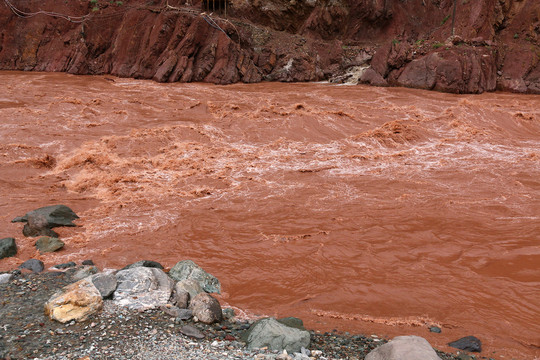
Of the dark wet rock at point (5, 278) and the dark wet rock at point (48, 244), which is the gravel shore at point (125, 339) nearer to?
the dark wet rock at point (5, 278)

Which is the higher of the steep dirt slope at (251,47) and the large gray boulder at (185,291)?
the steep dirt slope at (251,47)

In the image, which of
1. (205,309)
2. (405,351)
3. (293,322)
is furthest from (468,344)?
(205,309)

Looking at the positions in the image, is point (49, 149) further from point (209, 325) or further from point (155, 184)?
point (209, 325)

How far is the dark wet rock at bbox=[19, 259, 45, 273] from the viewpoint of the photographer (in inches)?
195

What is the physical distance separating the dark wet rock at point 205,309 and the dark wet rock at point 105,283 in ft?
2.67

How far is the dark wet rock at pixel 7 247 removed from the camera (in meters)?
5.34

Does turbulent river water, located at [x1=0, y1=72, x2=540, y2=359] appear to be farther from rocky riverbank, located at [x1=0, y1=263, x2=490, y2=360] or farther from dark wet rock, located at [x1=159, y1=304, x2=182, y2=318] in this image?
dark wet rock, located at [x1=159, y1=304, x2=182, y2=318]

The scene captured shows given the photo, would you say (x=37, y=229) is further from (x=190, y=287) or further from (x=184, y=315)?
(x=184, y=315)

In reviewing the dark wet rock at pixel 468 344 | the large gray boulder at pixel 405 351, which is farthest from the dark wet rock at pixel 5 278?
the dark wet rock at pixel 468 344

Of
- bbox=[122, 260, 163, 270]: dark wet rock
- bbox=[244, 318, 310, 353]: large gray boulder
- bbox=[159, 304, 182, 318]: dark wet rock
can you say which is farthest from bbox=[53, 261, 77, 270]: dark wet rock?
bbox=[244, 318, 310, 353]: large gray boulder

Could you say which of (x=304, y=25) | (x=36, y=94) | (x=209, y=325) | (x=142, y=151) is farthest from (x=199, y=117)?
(x=304, y=25)

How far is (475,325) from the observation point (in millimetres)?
4230

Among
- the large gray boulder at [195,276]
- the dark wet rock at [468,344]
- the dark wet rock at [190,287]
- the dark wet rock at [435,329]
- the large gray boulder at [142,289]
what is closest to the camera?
the dark wet rock at [468,344]

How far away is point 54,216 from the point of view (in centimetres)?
632
